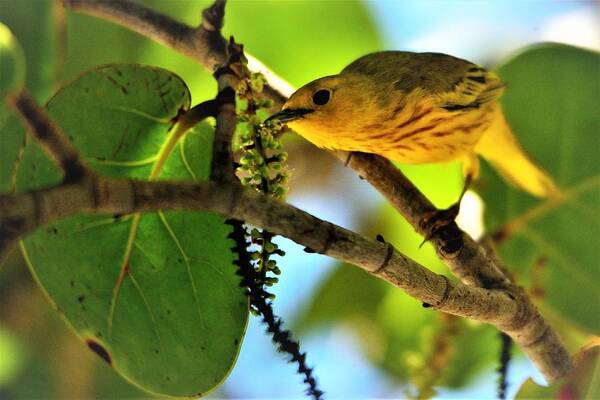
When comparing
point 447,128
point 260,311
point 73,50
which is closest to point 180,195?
point 260,311

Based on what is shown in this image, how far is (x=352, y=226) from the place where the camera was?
66 cm

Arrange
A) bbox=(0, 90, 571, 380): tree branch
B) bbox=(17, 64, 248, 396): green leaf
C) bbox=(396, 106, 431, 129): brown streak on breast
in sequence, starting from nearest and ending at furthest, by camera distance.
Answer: bbox=(0, 90, 571, 380): tree branch, bbox=(17, 64, 248, 396): green leaf, bbox=(396, 106, 431, 129): brown streak on breast

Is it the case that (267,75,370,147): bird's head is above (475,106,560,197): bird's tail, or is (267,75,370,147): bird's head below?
below

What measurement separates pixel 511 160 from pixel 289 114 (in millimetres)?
403

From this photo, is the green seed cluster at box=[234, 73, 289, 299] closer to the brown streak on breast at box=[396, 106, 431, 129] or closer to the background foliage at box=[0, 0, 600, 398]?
the background foliage at box=[0, 0, 600, 398]

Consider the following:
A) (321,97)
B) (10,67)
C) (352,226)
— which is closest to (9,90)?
(10,67)

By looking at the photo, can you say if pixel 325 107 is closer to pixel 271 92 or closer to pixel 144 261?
pixel 271 92

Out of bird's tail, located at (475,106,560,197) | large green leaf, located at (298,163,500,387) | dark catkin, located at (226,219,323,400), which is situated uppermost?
bird's tail, located at (475,106,560,197)

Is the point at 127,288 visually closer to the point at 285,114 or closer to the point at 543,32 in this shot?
the point at 285,114

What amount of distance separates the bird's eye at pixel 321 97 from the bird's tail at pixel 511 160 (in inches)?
11.5

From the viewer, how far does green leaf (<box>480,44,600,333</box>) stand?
730mm

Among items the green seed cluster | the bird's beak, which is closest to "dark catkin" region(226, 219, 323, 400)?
the green seed cluster

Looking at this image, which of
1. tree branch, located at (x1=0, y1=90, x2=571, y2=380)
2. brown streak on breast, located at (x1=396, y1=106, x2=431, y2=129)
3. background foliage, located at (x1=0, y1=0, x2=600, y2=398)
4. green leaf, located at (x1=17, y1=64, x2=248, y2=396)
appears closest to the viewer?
tree branch, located at (x1=0, y1=90, x2=571, y2=380)

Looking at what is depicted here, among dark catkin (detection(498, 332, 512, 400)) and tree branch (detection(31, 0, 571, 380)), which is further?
dark catkin (detection(498, 332, 512, 400))
